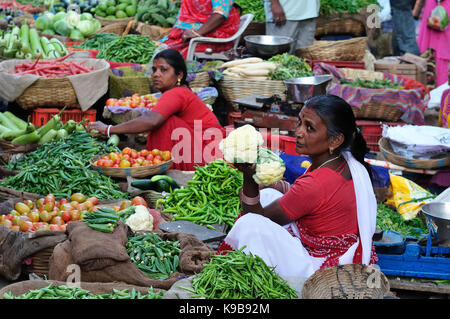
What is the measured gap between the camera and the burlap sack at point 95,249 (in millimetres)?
3455

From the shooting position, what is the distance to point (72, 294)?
3123mm

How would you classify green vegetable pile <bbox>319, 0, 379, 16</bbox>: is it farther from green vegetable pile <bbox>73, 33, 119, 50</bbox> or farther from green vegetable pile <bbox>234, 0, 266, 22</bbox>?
green vegetable pile <bbox>73, 33, 119, 50</bbox>

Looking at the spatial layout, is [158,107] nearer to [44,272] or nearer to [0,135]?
[0,135]

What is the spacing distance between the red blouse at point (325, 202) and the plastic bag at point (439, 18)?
6.52 meters

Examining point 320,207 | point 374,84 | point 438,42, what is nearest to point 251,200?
point 320,207

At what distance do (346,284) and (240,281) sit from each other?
54 cm

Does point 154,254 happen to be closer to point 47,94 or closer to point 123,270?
point 123,270

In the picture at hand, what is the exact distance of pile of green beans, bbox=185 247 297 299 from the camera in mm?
2975

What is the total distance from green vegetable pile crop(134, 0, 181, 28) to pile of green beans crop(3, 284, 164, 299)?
288 inches

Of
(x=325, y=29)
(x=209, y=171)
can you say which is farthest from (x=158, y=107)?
(x=325, y=29)

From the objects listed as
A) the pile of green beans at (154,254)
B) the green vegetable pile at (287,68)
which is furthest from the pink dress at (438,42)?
the pile of green beans at (154,254)

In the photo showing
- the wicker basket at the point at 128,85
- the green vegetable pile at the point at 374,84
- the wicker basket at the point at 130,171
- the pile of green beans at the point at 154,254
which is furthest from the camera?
the green vegetable pile at the point at 374,84

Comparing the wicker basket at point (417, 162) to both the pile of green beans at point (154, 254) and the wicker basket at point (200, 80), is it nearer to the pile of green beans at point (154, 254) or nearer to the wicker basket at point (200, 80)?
the wicker basket at point (200, 80)

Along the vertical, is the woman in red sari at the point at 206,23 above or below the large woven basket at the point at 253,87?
above
